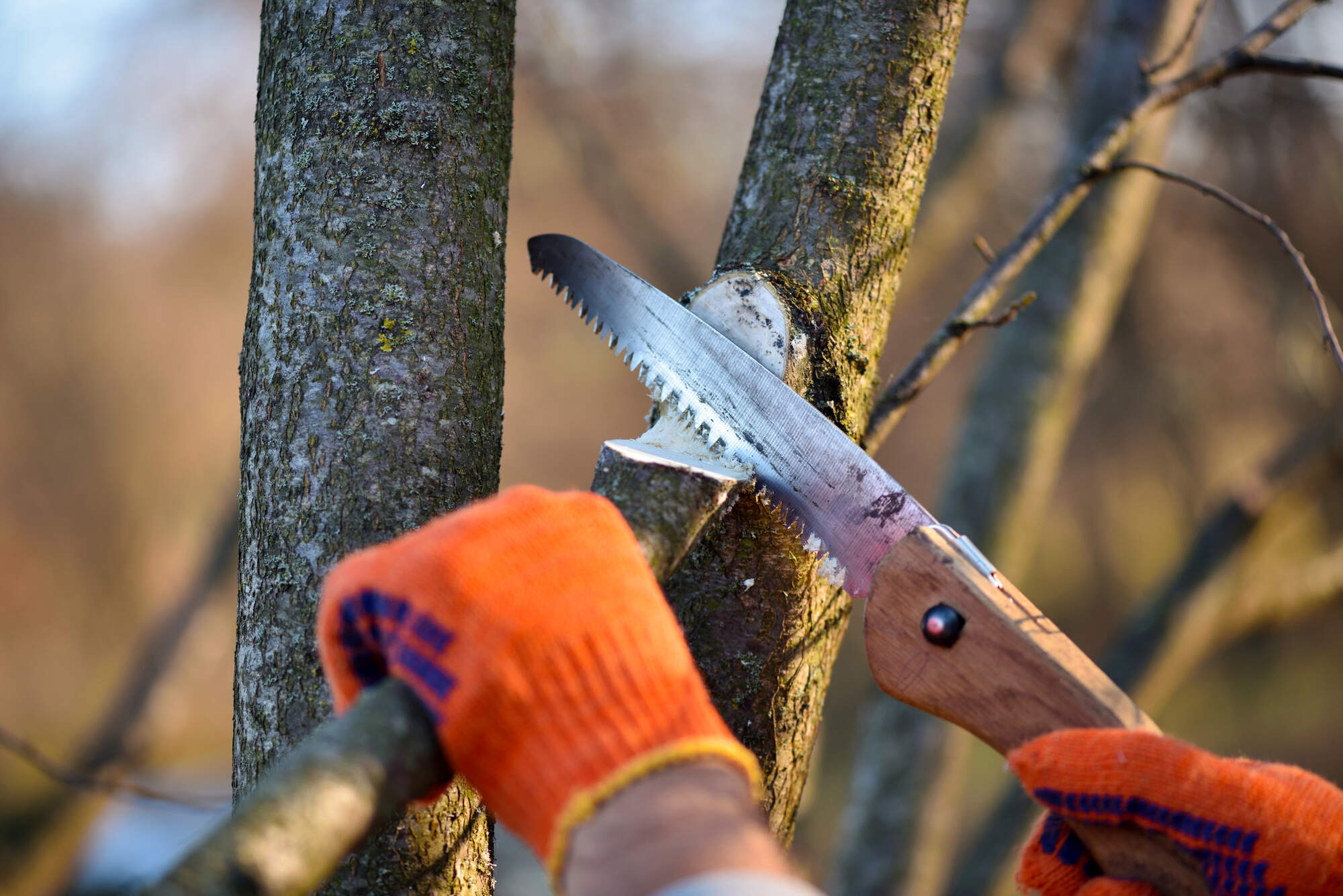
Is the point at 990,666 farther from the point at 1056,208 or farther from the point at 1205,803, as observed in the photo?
the point at 1056,208

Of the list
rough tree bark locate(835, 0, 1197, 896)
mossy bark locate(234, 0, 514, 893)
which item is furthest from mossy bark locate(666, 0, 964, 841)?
rough tree bark locate(835, 0, 1197, 896)

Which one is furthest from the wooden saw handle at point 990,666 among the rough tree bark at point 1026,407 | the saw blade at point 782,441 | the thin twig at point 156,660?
the thin twig at point 156,660

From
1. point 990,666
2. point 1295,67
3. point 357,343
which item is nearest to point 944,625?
point 990,666

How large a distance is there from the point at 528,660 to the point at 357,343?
28.4 inches

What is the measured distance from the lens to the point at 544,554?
92 cm

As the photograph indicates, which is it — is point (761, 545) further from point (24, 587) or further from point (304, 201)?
point (24, 587)

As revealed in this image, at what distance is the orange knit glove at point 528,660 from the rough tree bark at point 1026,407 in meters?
3.53

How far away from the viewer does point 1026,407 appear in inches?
160

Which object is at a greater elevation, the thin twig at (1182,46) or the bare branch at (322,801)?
the thin twig at (1182,46)

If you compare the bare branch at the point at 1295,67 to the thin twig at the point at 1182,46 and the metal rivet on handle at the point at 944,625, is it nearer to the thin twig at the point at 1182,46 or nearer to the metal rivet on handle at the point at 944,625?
the thin twig at the point at 1182,46

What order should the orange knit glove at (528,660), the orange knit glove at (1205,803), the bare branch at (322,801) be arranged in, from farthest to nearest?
the orange knit glove at (1205,803) < the orange knit glove at (528,660) < the bare branch at (322,801)

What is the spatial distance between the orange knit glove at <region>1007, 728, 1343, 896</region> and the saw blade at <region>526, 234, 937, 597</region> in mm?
412

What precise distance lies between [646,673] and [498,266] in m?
0.90

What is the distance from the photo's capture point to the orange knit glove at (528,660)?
0.84 metres
